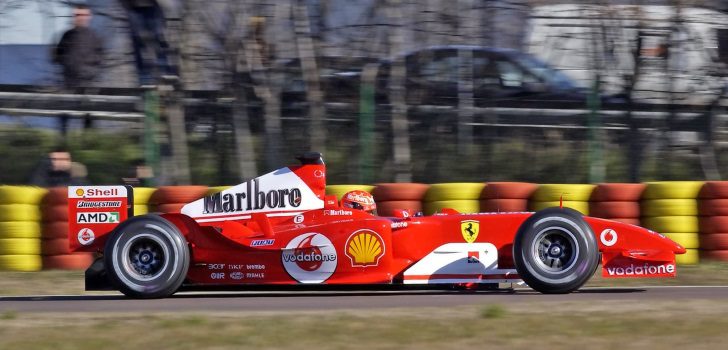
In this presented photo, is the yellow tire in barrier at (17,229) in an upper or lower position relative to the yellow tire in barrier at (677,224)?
upper

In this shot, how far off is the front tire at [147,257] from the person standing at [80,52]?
452 cm

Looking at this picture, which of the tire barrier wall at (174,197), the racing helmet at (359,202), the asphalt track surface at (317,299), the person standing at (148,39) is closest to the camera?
the asphalt track surface at (317,299)

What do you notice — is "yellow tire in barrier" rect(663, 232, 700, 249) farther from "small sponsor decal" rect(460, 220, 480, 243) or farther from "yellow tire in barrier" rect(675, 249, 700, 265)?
"small sponsor decal" rect(460, 220, 480, 243)

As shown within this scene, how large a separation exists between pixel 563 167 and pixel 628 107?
40.5 inches

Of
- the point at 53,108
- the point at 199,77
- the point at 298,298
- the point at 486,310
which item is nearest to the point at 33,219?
the point at 53,108

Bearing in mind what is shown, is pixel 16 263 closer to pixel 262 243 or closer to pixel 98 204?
pixel 98 204

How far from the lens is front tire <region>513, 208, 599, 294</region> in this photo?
7934 millimetres

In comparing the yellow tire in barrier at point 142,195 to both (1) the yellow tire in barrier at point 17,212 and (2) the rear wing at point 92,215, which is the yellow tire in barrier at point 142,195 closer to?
(1) the yellow tire in barrier at point 17,212

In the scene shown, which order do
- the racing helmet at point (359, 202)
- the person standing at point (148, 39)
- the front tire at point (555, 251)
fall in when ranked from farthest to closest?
1. the person standing at point (148, 39)
2. the racing helmet at point (359, 202)
3. the front tire at point (555, 251)

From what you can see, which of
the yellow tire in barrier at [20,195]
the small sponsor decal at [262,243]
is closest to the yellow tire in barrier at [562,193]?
the small sponsor decal at [262,243]

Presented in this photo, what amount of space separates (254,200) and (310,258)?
0.72 meters

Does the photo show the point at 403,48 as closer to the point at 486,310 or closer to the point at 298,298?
the point at 298,298

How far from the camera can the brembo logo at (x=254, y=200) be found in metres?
8.57

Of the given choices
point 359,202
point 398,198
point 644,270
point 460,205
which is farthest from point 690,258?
point 359,202
